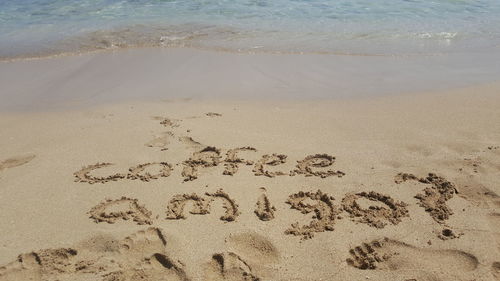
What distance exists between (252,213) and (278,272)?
578 mm

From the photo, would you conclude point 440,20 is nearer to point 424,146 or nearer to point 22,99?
point 424,146

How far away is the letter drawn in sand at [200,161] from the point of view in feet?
11.3

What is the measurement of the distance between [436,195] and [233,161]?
1.67 m

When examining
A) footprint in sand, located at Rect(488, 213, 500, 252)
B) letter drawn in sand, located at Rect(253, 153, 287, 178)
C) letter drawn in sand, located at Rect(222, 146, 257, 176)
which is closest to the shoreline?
letter drawn in sand, located at Rect(222, 146, 257, 176)

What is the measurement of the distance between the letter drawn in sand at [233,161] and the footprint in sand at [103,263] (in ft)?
3.14

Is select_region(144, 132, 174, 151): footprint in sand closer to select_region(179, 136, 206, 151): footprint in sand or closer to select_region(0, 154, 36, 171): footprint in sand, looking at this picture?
select_region(179, 136, 206, 151): footprint in sand

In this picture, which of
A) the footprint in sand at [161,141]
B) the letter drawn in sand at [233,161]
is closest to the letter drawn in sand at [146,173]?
the footprint in sand at [161,141]

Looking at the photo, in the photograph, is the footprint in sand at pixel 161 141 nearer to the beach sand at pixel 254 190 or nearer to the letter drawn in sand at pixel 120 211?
→ the beach sand at pixel 254 190

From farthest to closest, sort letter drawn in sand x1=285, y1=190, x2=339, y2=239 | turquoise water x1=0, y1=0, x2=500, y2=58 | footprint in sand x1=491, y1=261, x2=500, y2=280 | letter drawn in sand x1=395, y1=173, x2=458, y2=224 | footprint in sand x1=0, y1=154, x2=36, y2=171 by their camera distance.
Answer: turquoise water x1=0, y1=0, x2=500, y2=58 → footprint in sand x1=0, y1=154, x2=36, y2=171 → letter drawn in sand x1=395, y1=173, x2=458, y2=224 → letter drawn in sand x1=285, y1=190, x2=339, y2=239 → footprint in sand x1=491, y1=261, x2=500, y2=280

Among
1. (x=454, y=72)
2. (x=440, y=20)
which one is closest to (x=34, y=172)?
(x=454, y=72)

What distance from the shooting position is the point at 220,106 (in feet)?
15.7

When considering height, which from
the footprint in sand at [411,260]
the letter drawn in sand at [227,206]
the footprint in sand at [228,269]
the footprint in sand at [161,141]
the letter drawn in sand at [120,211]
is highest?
the footprint in sand at [161,141]

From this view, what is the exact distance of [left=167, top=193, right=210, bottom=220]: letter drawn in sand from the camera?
2.98 meters

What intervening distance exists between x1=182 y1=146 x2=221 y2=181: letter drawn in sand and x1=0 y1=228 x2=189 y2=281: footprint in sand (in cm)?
81
